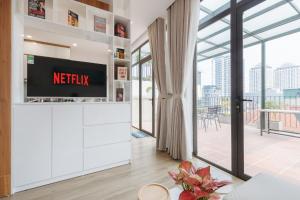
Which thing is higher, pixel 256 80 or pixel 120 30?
pixel 120 30

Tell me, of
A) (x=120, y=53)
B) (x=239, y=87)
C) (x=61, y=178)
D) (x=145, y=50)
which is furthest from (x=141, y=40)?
(x=61, y=178)

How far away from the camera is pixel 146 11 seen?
129 inches

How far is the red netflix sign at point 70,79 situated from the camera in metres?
2.19

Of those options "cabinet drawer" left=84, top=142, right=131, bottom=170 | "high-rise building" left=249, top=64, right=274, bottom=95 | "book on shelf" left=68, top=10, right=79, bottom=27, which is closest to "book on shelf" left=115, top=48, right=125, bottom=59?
"book on shelf" left=68, top=10, right=79, bottom=27

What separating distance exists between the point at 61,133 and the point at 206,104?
2.36m

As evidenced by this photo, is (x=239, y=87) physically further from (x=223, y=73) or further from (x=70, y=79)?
(x=70, y=79)

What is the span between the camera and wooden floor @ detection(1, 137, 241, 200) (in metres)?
1.80

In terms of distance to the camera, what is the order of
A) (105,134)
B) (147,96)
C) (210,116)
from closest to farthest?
1. (105,134)
2. (210,116)
3. (147,96)

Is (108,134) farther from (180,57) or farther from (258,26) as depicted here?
(258,26)

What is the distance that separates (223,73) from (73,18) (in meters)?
2.32

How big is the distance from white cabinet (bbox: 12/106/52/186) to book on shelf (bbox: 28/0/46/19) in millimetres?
1163

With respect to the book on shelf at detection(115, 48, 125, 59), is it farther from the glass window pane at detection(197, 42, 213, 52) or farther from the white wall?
the white wall

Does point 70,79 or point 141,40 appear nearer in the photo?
point 70,79

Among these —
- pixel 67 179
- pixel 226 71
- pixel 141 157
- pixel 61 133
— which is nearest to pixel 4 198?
pixel 67 179
